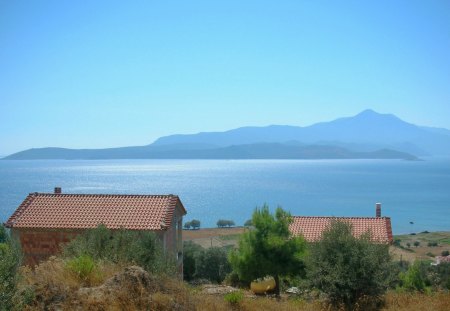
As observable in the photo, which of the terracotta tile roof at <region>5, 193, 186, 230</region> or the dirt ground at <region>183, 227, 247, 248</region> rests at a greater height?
the terracotta tile roof at <region>5, 193, 186, 230</region>

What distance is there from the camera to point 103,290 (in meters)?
8.25

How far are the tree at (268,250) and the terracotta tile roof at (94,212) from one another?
4.33 metres

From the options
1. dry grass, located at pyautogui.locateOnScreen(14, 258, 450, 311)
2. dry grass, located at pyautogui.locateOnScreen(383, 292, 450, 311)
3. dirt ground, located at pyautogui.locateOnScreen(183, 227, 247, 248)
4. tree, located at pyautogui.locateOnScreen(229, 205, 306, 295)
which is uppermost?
dry grass, located at pyautogui.locateOnScreen(14, 258, 450, 311)

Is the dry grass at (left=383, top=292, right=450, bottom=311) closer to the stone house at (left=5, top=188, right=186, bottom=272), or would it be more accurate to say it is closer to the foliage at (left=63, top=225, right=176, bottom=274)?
the foliage at (left=63, top=225, right=176, bottom=274)

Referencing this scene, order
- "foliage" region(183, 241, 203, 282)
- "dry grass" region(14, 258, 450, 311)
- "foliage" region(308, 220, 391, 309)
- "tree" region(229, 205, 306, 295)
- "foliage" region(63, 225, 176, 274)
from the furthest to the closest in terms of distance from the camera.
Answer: "foliage" region(183, 241, 203, 282), "tree" region(229, 205, 306, 295), "foliage" region(308, 220, 391, 309), "foliage" region(63, 225, 176, 274), "dry grass" region(14, 258, 450, 311)

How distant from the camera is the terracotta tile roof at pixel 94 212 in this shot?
24.0m

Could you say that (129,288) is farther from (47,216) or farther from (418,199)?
(418,199)

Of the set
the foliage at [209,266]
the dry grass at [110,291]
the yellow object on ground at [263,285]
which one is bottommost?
the foliage at [209,266]

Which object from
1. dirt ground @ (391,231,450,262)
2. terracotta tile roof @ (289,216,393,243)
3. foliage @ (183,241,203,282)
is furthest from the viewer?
dirt ground @ (391,231,450,262)

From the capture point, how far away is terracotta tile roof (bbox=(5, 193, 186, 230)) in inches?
945

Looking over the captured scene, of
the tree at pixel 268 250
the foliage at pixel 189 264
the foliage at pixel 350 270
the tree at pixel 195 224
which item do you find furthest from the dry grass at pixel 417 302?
A: the tree at pixel 195 224

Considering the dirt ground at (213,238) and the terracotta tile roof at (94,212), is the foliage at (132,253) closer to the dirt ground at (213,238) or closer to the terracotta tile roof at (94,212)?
the terracotta tile roof at (94,212)

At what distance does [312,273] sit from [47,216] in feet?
58.3

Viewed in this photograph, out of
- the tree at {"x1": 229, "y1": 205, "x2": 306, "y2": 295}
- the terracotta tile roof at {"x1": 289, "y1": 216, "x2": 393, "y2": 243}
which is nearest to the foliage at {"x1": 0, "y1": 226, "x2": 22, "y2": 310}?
the tree at {"x1": 229, "y1": 205, "x2": 306, "y2": 295}
